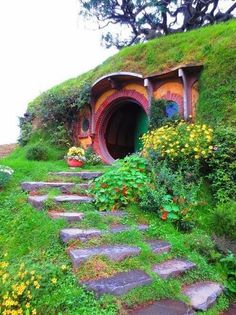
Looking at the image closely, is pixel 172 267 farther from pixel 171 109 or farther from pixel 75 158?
pixel 171 109

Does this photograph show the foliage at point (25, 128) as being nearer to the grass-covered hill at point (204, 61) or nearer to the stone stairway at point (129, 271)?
the grass-covered hill at point (204, 61)

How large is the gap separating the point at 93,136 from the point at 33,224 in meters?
6.54

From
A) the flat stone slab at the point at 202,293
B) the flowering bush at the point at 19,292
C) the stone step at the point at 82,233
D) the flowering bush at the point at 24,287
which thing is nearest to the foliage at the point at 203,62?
the stone step at the point at 82,233

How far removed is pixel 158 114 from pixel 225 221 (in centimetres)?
464

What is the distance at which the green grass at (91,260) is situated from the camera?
276 cm

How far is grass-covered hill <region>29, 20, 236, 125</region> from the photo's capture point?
6.88 meters

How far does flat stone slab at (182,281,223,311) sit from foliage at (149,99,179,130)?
526 cm

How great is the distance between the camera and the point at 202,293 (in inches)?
123

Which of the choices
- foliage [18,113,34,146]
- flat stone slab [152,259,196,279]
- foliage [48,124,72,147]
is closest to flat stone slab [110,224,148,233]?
flat stone slab [152,259,196,279]

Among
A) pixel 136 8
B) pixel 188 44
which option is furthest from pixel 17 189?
pixel 136 8

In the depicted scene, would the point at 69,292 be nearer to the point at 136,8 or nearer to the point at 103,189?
the point at 103,189

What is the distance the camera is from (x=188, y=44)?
27.9 feet

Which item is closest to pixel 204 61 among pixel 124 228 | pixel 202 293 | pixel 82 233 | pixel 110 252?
pixel 124 228

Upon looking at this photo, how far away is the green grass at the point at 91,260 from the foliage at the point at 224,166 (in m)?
0.57
